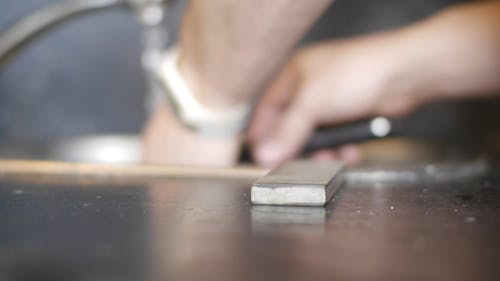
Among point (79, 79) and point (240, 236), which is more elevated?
point (79, 79)

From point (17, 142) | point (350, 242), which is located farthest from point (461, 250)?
point (17, 142)

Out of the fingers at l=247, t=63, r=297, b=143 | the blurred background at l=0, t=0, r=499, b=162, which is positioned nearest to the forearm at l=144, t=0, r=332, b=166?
the fingers at l=247, t=63, r=297, b=143

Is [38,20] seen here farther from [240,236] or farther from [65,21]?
[240,236]

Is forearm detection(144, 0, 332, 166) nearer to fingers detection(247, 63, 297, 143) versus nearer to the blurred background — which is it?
fingers detection(247, 63, 297, 143)

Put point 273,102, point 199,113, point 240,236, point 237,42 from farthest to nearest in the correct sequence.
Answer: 1. point 273,102
2. point 199,113
3. point 237,42
4. point 240,236

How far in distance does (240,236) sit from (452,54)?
1.73 feet

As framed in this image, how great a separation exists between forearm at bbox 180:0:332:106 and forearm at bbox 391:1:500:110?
0.20 m

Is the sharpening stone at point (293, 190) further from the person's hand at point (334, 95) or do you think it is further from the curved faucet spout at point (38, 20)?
the curved faucet spout at point (38, 20)

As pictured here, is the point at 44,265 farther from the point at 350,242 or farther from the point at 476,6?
the point at 476,6

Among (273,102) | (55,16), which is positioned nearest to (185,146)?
(273,102)

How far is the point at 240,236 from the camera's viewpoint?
1.01ft

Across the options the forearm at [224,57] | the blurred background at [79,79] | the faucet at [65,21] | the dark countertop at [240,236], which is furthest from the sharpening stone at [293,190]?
the blurred background at [79,79]

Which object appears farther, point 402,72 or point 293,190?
point 402,72

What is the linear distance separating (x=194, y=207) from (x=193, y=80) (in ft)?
1.21
